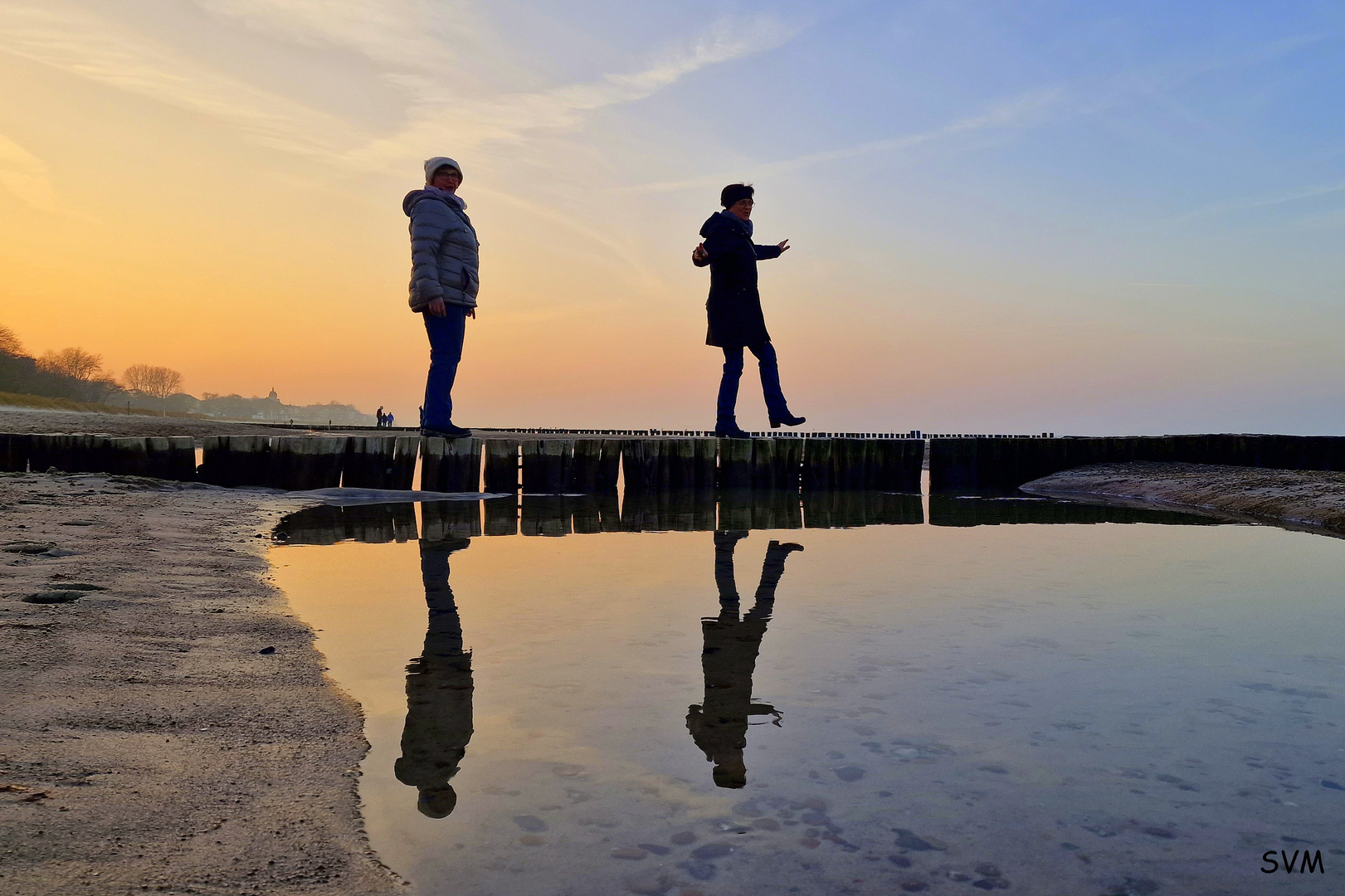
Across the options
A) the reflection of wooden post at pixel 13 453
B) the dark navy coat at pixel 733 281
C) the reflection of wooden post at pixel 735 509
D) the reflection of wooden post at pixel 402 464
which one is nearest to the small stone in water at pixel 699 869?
the reflection of wooden post at pixel 735 509

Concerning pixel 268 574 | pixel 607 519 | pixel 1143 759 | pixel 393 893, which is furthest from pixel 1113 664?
pixel 607 519

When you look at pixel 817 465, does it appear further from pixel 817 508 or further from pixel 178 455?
pixel 178 455

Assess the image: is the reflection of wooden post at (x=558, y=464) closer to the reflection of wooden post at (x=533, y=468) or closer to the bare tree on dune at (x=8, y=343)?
the reflection of wooden post at (x=533, y=468)

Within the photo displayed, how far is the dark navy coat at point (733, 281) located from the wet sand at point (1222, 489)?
5.04 metres

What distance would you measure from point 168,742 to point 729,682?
1.47 meters

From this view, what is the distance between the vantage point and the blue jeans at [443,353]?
30.0ft

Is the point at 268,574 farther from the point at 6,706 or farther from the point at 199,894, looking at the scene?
the point at 199,894

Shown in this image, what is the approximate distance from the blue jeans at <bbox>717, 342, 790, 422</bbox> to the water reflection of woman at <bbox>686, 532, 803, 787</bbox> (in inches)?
243

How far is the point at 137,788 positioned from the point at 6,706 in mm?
674

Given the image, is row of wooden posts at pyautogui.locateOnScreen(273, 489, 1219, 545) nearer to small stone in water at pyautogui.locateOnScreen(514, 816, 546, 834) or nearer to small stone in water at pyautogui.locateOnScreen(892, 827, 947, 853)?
small stone in water at pyautogui.locateOnScreen(514, 816, 546, 834)

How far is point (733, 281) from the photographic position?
1017 cm

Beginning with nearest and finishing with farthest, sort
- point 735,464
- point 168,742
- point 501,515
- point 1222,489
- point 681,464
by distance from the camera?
point 168,742, point 501,515, point 1222,489, point 681,464, point 735,464

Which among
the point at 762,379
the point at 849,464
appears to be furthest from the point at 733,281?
the point at 849,464

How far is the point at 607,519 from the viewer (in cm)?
781
